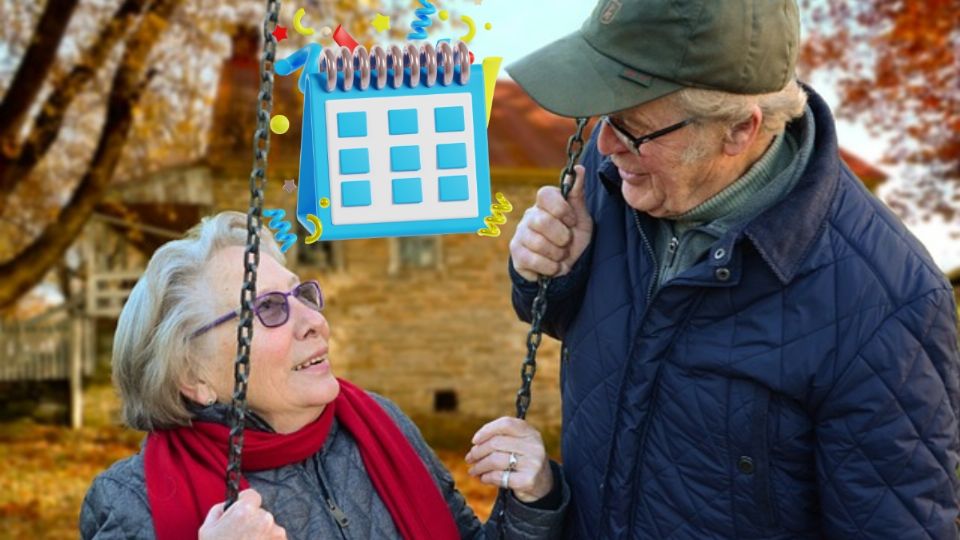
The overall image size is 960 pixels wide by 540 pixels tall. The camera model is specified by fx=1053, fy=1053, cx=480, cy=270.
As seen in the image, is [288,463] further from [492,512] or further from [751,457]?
[751,457]

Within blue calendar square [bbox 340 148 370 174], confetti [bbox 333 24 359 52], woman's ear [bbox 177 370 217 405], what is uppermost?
A: confetti [bbox 333 24 359 52]

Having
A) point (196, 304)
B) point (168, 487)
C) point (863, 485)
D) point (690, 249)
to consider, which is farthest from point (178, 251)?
point (863, 485)

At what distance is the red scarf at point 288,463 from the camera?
2.15m

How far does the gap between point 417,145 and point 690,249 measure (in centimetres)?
57

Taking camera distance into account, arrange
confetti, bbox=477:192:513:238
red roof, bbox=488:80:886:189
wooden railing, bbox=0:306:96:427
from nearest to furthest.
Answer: confetti, bbox=477:192:513:238, red roof, bbox=488:80:886:189, wooden railing, bbox=0:306:96:427

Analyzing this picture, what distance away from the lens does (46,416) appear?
1620cm

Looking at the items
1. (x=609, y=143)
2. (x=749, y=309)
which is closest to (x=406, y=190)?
(x=609, y=143)

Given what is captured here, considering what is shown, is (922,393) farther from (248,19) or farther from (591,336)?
(248,19)

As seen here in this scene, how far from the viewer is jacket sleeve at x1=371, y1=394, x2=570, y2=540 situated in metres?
2.21

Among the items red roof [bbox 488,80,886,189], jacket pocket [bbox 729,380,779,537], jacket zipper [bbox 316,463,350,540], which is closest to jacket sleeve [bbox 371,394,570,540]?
jacket zipper [bbox 316,463,350,540]

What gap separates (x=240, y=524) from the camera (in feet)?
6.54

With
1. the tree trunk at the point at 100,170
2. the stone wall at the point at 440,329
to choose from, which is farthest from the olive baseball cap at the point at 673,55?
the stone wall at the point at 440,329

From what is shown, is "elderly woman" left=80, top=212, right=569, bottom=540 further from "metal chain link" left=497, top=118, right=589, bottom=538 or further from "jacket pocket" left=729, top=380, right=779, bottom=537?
"jacket pocket" left=729, top=380, right=779, bottom=537

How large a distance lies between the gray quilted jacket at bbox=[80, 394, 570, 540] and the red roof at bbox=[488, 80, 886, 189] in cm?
1276
